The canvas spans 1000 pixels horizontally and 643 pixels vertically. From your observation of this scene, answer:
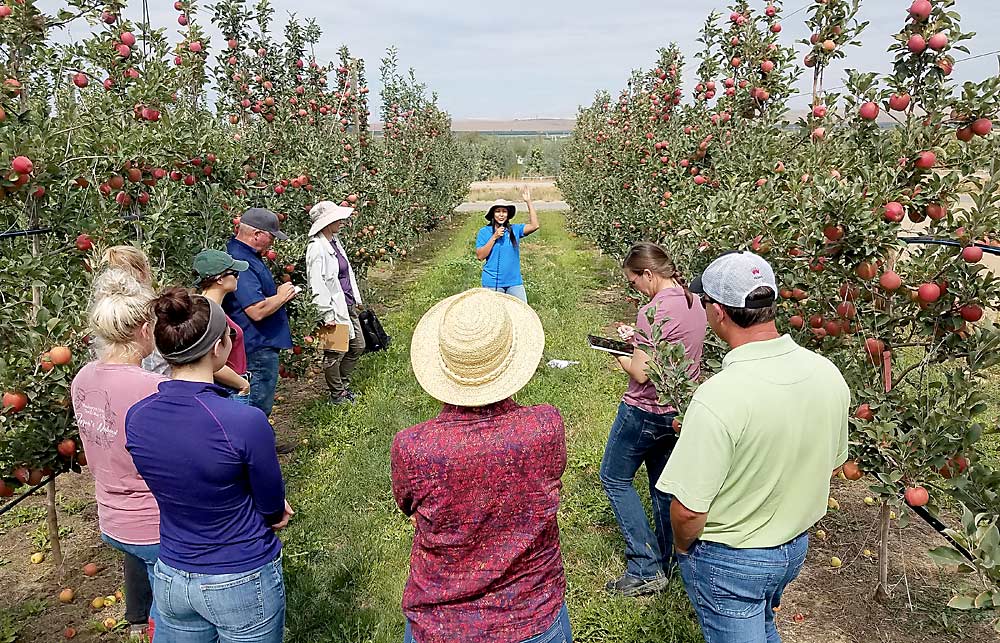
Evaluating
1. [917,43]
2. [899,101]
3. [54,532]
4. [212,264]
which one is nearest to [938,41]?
[917,43]

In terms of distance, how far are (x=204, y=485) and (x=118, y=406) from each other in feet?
1.79

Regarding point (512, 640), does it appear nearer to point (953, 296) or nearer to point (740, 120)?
point (953, 296)

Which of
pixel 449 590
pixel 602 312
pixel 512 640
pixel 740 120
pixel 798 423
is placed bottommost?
pixel 602 312

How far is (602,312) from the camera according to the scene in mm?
10211

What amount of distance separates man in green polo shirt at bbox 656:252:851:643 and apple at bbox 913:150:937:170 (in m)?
1.32

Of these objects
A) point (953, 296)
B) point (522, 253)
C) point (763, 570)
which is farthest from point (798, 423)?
point (522, 253)

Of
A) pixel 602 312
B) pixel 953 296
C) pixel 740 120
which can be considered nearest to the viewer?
pixel 953 296

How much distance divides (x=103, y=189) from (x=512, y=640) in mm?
3027

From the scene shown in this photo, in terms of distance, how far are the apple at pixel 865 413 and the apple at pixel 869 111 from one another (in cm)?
123

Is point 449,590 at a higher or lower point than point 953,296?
lower

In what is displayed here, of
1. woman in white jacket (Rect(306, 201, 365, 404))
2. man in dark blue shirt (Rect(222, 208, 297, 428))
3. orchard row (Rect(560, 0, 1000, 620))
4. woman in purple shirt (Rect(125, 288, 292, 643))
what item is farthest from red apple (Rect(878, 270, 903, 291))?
woman in white jacket (Rect(306, 201, 365, 404))

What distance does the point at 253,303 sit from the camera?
4.48 metres

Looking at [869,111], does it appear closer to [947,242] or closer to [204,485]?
[947,242]

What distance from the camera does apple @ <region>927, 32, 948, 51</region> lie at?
116 inches
